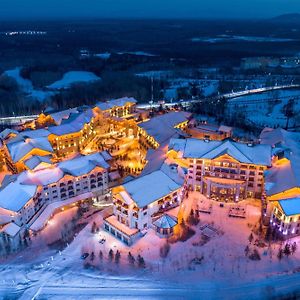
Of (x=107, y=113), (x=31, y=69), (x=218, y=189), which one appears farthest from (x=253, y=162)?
(x=31, y=69)

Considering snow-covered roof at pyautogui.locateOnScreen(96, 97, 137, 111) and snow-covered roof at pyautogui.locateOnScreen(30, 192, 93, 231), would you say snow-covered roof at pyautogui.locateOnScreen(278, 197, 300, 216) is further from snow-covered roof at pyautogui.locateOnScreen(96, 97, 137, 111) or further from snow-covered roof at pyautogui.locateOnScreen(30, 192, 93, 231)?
snow-covered roof at pyautogui.locateOnScreen(96, 97, 137, 111)

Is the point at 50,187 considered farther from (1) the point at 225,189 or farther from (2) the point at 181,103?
(2) the point at 181,103

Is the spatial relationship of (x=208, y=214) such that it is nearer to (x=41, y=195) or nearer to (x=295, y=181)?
(x=295, y=181)

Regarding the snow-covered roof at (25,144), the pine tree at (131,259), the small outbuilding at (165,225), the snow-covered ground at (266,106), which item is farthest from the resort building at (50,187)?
the snow-covered ground at (266,106)

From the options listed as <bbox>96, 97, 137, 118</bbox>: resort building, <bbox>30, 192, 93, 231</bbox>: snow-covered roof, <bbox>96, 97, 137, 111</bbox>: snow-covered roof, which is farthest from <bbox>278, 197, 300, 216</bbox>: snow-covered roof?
<bbox>96, 97, 137, 111</bbox>: snow-covered roof

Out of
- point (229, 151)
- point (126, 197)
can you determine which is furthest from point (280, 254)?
point (126, 197)

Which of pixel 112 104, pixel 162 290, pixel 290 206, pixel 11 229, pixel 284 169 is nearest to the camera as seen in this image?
pixel 162 290

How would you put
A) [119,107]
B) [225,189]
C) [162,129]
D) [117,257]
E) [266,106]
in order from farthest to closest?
[266,106] < [119,107] < [162,129] < [225,189] < [117,257]
